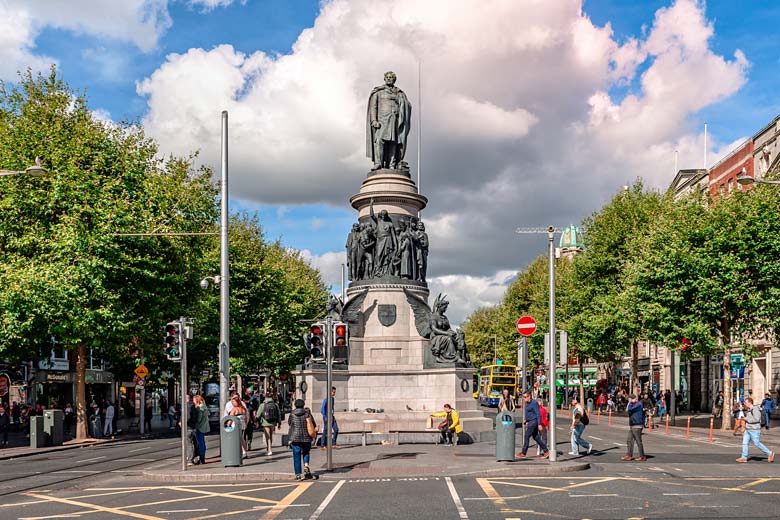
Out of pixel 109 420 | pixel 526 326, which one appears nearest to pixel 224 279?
pixel 526 326

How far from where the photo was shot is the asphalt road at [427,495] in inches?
562

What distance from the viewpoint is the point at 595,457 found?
25.0 m

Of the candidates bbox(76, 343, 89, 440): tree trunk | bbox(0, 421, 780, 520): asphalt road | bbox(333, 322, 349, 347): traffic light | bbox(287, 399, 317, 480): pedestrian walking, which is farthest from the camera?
bbox(76, 343, 89, 440): tree trunk

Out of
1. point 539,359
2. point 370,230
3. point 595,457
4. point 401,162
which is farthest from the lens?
point 539,359

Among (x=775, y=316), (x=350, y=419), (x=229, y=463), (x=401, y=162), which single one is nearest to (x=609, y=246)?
(x=775, y=316)

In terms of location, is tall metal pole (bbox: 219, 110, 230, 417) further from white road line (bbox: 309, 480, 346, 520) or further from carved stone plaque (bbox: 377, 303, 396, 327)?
white road line (bbox: 309, 480, 346, 520)

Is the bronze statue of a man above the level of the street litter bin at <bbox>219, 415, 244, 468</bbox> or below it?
above

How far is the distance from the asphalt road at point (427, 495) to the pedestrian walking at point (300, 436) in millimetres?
434

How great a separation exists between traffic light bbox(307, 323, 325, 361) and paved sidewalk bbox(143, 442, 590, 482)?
2.74 metres

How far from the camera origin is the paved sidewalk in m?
20.0

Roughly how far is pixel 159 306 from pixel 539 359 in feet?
154

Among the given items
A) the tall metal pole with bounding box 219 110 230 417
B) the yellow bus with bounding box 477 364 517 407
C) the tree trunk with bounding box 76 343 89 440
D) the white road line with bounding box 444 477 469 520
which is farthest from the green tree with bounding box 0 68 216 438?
the yellow bus with bounding box 477 364 517 407

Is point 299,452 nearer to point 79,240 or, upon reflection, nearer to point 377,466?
point 377,466

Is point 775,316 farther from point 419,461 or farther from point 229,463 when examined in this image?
point 229,463
